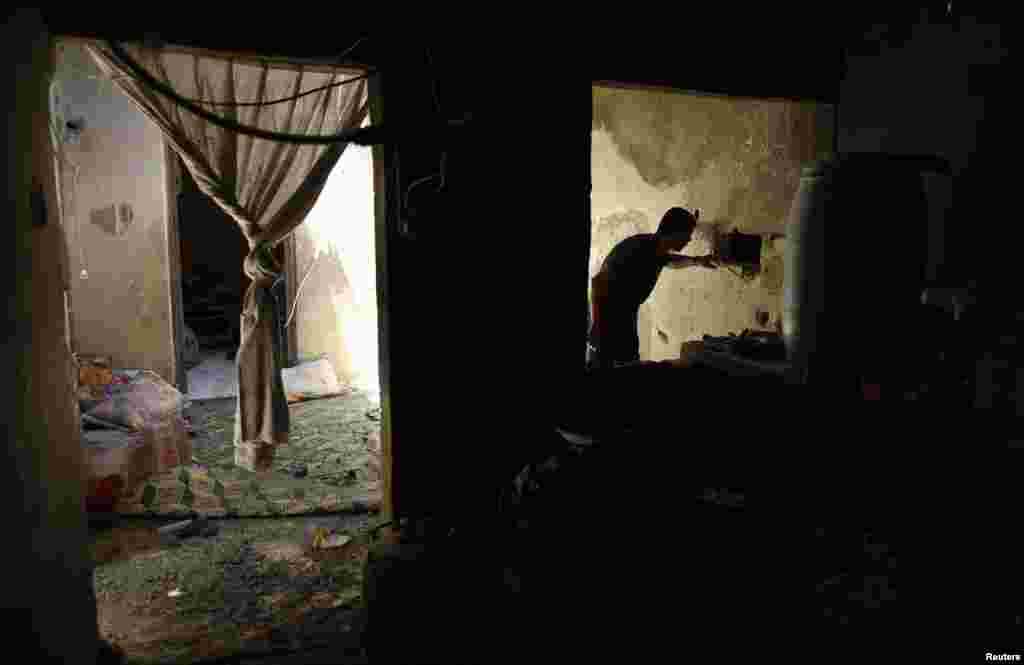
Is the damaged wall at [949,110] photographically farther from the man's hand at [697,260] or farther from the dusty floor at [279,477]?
the dusty floor at [279,477]

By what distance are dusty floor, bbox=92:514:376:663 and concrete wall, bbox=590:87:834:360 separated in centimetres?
277

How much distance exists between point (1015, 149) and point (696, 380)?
1604mm

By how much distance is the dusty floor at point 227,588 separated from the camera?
3059mm

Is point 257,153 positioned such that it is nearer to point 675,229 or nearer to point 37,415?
point 37,415

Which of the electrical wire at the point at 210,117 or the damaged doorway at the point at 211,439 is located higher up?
the electrical wire at the point at 210,117

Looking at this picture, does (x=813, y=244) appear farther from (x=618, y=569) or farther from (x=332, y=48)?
(x=332, y=48)

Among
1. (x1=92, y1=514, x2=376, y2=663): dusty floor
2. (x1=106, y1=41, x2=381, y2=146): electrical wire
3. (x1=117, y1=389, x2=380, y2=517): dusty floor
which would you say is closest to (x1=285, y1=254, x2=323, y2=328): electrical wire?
(x1=117, y1=389, x2=380, y2=517): dusty floor

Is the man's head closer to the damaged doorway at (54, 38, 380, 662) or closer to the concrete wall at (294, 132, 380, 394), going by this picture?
the damaged doorway at (54, 38, 380, 662)

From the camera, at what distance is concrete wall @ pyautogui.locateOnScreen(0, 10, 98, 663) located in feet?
6.01

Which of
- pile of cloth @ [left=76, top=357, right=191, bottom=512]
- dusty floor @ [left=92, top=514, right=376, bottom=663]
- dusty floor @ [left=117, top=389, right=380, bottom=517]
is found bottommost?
dusty floor @ [left=92, top=514, right=376, bottom=663]

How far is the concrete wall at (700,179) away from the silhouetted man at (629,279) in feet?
0.84

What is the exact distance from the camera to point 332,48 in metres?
2.94

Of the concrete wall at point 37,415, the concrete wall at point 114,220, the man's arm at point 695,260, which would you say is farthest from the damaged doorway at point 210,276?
the concrete wall at point 37,415

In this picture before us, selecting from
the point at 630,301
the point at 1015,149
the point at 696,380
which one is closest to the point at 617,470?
the point at 696,380
